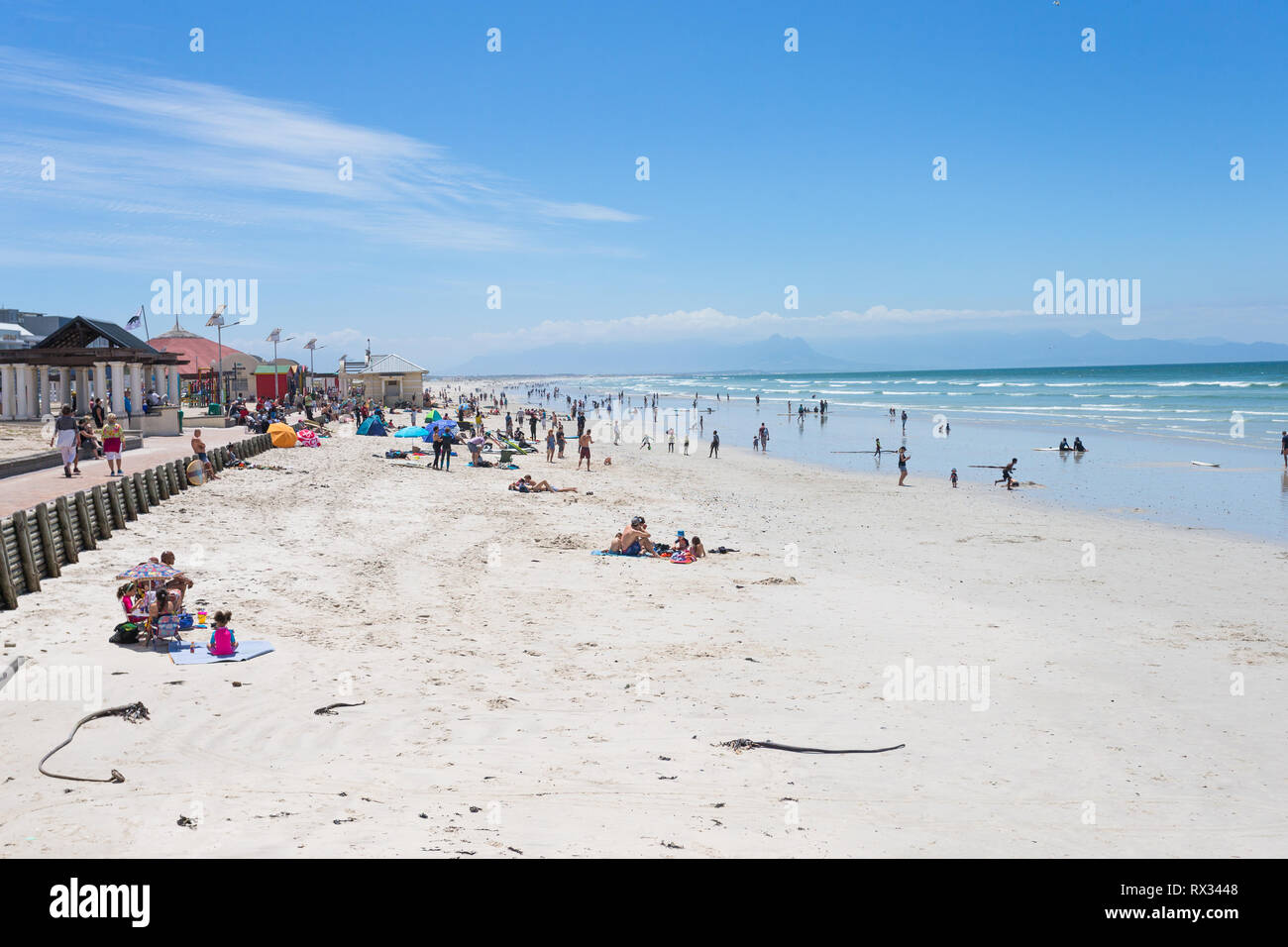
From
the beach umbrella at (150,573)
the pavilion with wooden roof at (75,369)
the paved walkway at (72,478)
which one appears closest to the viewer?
the beach umbrella at (150,573)

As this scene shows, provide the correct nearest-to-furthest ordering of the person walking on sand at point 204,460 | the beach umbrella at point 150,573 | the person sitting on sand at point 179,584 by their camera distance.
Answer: the person sitting on sand at point 179,584
the beach umbrella at point 150,573
the person walking on sand at point 204,460

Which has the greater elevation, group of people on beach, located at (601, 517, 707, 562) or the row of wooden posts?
the row of wooden posts

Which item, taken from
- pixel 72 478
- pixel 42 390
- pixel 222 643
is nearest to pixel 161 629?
pixel 222 643

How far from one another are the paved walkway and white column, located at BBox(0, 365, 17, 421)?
6.17 meters

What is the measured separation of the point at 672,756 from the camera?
715cm

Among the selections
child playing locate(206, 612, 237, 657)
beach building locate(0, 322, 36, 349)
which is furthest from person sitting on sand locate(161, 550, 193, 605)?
beach building locate(0, 322, 36, 349)

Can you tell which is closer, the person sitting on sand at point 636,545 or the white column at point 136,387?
the person sitting on sand at point 636,545

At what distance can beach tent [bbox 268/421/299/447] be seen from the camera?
1176 inches

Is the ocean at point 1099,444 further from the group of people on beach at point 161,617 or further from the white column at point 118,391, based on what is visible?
the white column at point 118,391

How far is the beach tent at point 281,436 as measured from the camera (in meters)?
29.9

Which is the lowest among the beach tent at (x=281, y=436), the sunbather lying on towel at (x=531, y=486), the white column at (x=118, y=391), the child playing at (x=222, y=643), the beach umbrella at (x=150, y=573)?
the child playing at (x=222, y=643)

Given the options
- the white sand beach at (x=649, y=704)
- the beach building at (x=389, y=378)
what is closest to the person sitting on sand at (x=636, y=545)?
the white sand beach at (x=649, y=704)

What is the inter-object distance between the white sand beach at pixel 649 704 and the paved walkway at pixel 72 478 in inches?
72.7

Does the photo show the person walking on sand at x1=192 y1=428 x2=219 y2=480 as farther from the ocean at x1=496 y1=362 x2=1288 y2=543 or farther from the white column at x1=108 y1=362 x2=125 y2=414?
the ocean at x1=496 y1=362 x2=1288 y2=543
